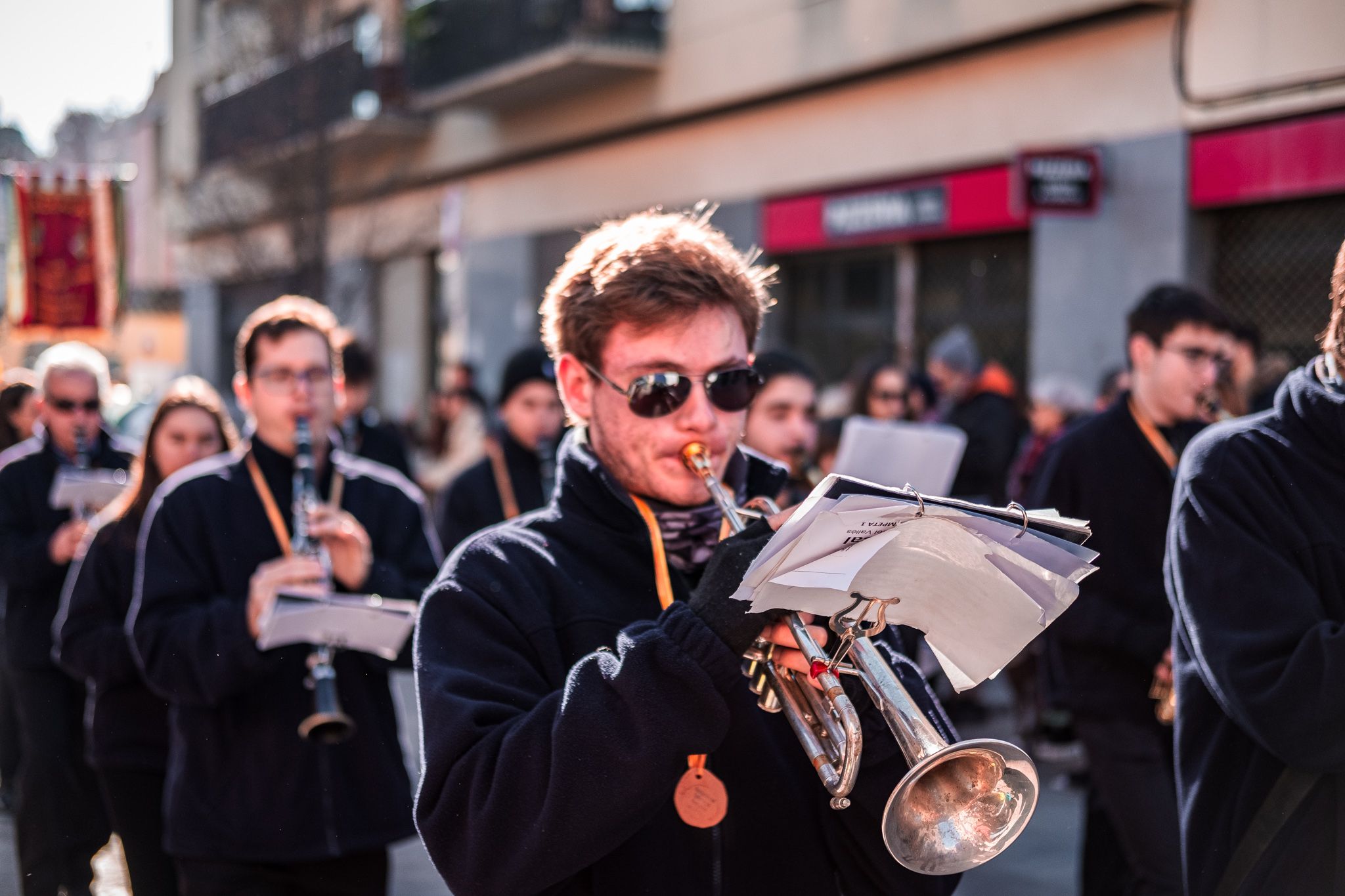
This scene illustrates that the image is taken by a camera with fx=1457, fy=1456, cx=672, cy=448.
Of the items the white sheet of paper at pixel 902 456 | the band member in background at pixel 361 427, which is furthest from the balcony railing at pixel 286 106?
the white sheet of paper at pixel 902 456

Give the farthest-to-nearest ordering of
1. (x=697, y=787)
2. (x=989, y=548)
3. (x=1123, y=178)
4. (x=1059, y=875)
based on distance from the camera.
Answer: (x=1123, y=178), (x=1059, y=875), (x=697, y=787), (x=989, y=548)

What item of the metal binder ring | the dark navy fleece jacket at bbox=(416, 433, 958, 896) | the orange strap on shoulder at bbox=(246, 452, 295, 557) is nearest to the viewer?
the metal binder ring

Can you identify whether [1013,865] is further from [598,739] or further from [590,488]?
[598,739]

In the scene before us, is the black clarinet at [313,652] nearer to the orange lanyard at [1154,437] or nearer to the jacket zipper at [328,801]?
the jacket zipper at [328,801]

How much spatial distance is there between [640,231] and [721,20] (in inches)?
501

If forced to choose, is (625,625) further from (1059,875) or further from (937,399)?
(937,399)

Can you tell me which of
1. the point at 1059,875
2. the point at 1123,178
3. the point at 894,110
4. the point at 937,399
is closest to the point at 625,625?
the point at 1059,875

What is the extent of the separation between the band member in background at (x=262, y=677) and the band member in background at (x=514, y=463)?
198 centimetres

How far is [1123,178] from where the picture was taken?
34.8 ft

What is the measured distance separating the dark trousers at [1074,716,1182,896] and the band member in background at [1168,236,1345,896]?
Answer: 53.9 inches

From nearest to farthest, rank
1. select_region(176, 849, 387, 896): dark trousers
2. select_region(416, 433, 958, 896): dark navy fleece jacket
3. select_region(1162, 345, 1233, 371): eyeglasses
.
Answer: select_region(416, 433, 958, 896): dark navy fleece jacket
select_region(176, 849, 387, 896): dark trousers
select_region(1162, 345, 1233, 371): eyeglasses

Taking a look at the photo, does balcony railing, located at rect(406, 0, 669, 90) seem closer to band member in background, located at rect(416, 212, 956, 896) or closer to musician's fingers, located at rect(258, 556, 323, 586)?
musician's fingers, located at rect(258, 556, 323, 586)

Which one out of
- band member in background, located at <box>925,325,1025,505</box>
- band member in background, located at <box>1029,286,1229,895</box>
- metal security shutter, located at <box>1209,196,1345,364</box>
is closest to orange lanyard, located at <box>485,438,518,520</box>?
band member in background, located at <box>1029,286,1229,895</box>

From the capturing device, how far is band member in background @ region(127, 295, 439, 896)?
11.7ft
